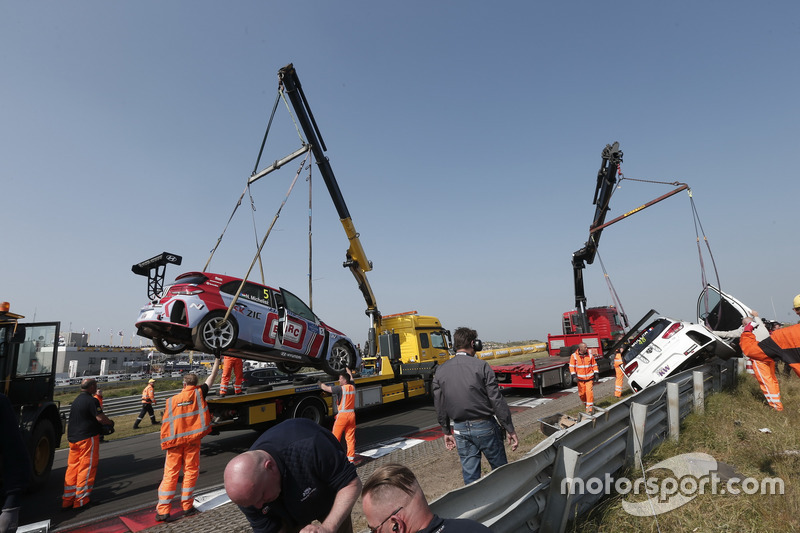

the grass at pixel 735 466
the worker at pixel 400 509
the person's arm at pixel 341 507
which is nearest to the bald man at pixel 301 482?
the person's arm at pixel 341 507

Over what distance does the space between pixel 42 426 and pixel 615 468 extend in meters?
7.94

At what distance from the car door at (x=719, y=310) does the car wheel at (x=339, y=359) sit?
8.22 meters

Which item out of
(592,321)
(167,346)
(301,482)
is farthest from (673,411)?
(592,321)

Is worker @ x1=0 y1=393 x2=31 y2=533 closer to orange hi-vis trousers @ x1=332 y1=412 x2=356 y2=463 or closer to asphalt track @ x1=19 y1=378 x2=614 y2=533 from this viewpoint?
asphalt track @ x1=19 y1=378 x2=614 y2=533

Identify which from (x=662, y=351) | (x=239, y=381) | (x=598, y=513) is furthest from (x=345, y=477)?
(x=662, y=351)

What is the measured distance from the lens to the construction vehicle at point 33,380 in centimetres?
606

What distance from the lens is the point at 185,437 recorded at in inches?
200

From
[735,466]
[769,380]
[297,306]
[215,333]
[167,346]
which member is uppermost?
[297,306]

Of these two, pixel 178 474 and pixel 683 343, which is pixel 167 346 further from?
pixel 683 343

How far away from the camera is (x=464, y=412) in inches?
143

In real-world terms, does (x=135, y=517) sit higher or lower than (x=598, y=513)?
lower

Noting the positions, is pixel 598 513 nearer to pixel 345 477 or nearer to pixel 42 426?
pixel 345 477

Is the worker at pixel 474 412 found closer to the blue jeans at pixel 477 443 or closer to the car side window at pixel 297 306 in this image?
the blue jeans at pixel 477 443

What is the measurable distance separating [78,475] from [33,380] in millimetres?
2093
